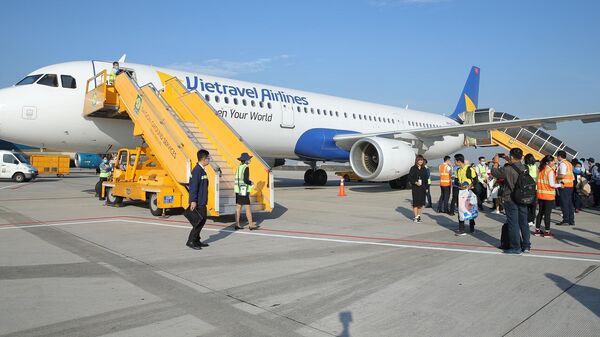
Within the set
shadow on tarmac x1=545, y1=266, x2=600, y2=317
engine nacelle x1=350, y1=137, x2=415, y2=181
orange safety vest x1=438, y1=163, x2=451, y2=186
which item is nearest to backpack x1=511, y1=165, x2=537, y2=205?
shadow on tarmac x1=545, y1=266, x2=600, y2=317

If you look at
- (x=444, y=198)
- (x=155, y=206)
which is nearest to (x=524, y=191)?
(x=444, y=198)

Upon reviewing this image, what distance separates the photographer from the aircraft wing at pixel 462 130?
43.9ft

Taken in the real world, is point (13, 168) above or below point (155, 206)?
above

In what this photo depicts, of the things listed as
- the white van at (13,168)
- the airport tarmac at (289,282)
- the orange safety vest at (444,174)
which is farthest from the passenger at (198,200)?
the white van at (13,168)

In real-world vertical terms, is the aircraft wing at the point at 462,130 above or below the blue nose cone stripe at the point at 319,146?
above

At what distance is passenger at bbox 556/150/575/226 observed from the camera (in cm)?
912

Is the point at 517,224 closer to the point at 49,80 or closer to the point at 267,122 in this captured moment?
the point at 267,122

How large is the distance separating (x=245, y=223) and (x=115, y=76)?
5629 millimetres

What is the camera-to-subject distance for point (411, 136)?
16750 mm

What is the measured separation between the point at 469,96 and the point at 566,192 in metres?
20.8

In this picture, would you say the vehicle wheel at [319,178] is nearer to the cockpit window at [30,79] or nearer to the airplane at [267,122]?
the airplane at [267,122]

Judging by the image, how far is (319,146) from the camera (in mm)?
16766

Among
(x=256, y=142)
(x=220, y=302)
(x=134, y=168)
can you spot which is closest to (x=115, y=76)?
(x=134, y=168)

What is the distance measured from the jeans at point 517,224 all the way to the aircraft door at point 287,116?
10.1 metres
